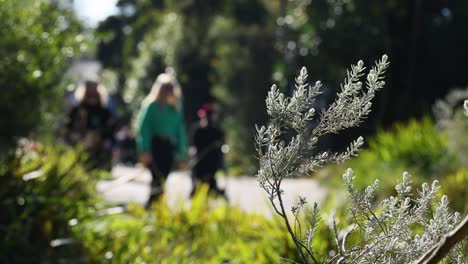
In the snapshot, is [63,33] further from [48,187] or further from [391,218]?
[391,218]

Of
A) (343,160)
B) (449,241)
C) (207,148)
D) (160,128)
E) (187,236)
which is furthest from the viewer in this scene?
(207,148)

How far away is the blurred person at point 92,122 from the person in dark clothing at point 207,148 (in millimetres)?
1419

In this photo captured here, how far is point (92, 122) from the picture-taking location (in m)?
10.5

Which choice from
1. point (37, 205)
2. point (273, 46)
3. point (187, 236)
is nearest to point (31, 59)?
point (37, 205)

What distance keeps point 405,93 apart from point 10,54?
12.1m

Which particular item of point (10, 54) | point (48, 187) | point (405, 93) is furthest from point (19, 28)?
point (405, 93)

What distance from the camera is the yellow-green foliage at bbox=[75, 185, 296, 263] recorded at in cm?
505

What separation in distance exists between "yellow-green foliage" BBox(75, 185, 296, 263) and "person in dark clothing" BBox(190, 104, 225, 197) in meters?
4.65

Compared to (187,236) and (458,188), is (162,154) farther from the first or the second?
(187,236)

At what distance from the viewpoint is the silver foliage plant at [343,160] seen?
1.99 metres

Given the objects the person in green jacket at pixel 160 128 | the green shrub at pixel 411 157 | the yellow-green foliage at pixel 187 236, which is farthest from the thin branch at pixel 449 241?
the green shrub at pixel 411 157

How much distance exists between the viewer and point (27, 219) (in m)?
5.23

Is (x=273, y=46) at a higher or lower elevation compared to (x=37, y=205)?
higher

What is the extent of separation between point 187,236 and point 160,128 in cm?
361
